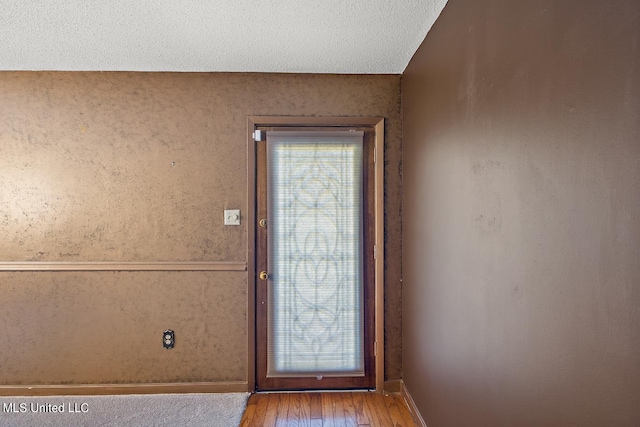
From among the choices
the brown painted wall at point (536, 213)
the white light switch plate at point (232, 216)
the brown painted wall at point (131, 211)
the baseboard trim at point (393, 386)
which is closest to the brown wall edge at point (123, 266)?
the brown painted wall at point (131, 211)

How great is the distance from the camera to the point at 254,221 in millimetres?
2795

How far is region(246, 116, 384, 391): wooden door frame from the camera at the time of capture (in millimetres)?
2779

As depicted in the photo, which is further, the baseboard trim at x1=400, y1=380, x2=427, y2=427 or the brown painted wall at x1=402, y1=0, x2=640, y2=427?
the baseboard trim at x1=400, y1=380, x2=427, y2=427

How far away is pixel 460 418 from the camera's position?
5.46ft

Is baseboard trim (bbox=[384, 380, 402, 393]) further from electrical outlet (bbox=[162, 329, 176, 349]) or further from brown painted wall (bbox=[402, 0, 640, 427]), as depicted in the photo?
electrical outlet (bbox=[162, 329, 176, 349])

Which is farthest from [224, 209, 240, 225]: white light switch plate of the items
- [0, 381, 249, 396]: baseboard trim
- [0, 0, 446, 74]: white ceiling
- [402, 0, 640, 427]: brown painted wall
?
[402, 0, 640, 427]: brown painted wall

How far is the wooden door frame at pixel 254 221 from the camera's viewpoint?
2779 mm

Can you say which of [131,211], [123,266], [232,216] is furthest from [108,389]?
[232,216]

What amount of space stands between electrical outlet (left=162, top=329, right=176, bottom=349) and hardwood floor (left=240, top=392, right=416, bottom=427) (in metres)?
0.72

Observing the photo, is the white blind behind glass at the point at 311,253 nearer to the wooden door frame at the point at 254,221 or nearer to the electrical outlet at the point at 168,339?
the wooden door frame at the point at 254,221

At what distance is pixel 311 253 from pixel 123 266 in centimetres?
142

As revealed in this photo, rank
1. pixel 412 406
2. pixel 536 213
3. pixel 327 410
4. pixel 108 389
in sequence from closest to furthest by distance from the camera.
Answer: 1. pixel 536 213
2. pixel 412 406
3. pixel 327 410
4. pixel 108 389

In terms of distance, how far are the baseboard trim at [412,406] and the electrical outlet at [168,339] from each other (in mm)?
1758

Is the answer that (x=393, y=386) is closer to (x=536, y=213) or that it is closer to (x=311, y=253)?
(x=311, y=253)
